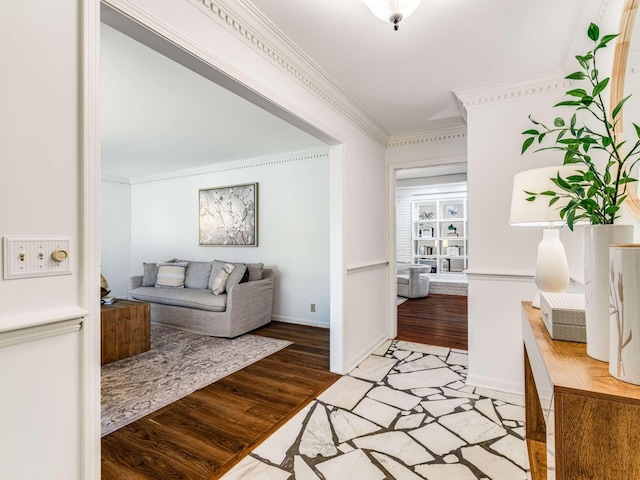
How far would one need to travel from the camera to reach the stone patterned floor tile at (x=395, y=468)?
1586mm

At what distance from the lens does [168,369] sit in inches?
114

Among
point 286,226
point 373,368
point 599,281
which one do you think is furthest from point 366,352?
point 599,281

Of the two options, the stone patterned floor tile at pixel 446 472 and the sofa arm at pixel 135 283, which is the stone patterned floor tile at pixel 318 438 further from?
the sofa arm at pixel 135 283

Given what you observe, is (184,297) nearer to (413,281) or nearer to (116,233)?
(116,233)

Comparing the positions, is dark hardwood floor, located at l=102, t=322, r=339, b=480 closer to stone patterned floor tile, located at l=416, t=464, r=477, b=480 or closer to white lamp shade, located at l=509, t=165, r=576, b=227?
stone patterned floor tile, located at l=416, t=464, r=477, b=480

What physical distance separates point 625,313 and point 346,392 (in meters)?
2.04

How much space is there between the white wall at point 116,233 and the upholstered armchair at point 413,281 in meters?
5.34

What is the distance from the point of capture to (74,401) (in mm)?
1063

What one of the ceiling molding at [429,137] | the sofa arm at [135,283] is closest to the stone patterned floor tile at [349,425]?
the ceiling molding at [429,137]

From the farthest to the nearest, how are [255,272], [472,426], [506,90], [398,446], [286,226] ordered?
1. [286,226]
2. [255,272]
3. [506,90]
4. [472,426]
5. [398,446]

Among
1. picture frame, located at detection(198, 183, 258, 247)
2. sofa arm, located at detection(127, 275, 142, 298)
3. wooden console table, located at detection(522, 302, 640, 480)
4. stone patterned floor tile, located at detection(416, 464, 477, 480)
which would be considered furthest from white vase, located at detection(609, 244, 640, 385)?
sofa arm, located at detection(127, 275, 142, 298)

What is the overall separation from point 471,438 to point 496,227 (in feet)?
5.01

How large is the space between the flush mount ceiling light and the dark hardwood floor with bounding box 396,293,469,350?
125 inches

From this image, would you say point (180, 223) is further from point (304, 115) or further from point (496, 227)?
point (496, 227)
